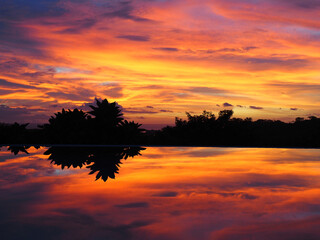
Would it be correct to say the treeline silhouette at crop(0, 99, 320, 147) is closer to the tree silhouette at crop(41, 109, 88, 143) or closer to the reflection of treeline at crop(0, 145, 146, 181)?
the tree silhouette at crop(41, 109, 88, 143)

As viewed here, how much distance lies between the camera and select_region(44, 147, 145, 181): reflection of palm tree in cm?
959

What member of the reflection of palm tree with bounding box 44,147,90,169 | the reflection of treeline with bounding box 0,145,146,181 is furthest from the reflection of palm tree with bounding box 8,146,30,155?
the reflection of palm tree with bounding box 44,147,90,169

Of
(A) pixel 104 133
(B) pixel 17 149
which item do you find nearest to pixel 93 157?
(A) pixel 104 133

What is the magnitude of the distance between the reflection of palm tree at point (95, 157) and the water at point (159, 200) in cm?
6

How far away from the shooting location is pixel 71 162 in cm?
1087

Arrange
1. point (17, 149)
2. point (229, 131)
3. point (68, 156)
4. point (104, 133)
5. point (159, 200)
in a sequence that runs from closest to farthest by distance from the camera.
Answer: point (159, 200) < point (68, 156) < point (17, 149) < point (104, 133) < point (229, 131)

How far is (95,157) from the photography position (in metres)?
12.0

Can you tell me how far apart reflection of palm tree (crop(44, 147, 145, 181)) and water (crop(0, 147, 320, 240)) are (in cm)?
6

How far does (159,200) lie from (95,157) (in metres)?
6.45

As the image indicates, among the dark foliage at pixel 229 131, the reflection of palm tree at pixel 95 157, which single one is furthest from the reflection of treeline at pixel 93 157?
the dark foliage at pixel 229 131

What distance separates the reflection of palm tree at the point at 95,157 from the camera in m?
9.59

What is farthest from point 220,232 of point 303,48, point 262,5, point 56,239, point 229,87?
point 229,87

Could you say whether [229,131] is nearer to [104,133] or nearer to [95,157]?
[104,133]

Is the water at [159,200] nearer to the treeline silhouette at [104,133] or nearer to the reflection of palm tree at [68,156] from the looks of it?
the reflection of palm tree at [68,156]
